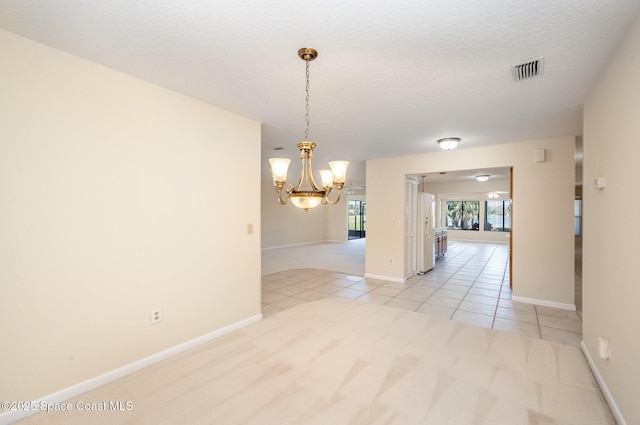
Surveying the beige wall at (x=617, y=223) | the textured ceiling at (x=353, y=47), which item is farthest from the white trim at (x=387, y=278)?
the textured ceiling at (x=353, y=47)

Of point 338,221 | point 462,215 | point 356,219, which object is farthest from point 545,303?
point 356,219

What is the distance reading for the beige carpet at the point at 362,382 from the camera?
183cm

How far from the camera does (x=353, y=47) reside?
73.0 inches

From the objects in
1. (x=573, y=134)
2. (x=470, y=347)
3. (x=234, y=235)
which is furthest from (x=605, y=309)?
(x=234, y=235)

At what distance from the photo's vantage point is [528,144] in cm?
415

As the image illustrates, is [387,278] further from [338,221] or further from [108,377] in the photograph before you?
[338,221]

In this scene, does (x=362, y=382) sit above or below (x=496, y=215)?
below

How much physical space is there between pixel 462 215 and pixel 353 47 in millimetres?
12988

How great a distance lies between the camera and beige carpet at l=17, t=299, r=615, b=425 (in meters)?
1.83

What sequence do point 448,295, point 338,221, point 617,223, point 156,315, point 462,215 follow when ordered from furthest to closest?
1. point 462,215
2. point 338,221
3. point 448,295
4. point 156,315
5. point 617,223

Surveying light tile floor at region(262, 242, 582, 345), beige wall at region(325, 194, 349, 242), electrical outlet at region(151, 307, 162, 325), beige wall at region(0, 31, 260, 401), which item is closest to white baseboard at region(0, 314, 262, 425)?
beige wall at region(0, 31, 260, 401)

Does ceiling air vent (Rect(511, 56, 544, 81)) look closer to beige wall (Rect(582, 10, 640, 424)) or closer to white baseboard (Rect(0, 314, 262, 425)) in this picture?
beige wall (Rect(582, 10, 640, 424))

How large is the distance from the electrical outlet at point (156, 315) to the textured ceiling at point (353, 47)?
194 cm

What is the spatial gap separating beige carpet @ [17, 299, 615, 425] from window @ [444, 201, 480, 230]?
10855mm
